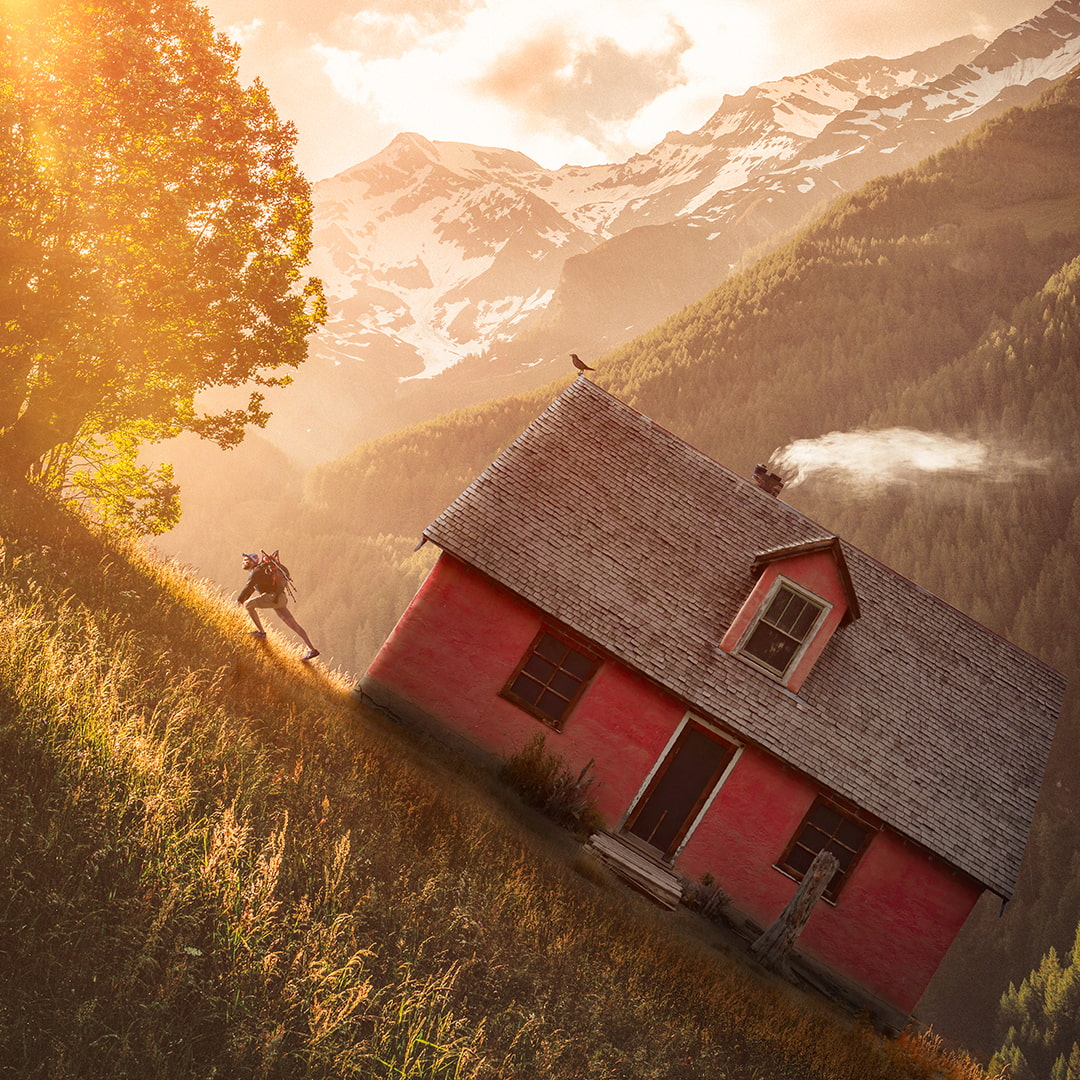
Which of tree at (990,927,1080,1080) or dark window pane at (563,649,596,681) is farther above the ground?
dark window pane at (563,649,596,681)

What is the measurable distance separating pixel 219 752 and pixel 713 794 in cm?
1060

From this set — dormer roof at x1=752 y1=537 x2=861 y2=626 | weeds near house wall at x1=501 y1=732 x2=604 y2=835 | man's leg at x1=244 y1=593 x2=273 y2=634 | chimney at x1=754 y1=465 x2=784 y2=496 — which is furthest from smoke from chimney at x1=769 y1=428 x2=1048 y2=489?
man's leg at x1=244 y1=593 x2=273 y2=634

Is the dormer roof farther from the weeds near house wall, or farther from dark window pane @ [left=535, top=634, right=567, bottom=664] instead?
the weeds near house wall

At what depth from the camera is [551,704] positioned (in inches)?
551

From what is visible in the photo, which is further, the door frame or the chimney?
the chimney

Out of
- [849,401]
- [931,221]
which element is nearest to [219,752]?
[849,401]

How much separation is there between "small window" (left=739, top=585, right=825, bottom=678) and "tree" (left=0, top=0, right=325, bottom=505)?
11006mm

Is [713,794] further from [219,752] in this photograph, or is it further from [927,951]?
[219,752]

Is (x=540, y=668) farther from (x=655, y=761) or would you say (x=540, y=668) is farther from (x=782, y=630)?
(x=782, y=630)

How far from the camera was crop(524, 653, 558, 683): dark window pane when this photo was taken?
14.0 m

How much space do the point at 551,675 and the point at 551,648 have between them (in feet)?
1.76

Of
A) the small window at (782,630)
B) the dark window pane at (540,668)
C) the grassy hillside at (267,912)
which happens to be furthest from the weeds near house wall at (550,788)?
the small window at (782,630)

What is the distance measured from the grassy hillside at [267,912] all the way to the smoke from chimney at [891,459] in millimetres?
76758

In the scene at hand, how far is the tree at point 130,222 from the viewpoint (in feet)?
36.4
